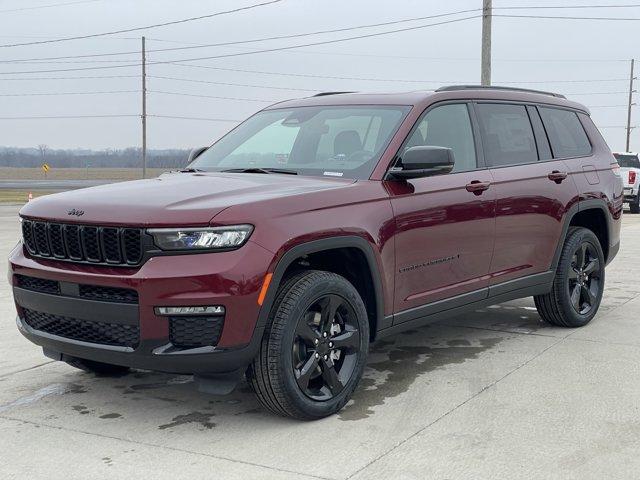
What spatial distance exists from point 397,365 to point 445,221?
110 cm

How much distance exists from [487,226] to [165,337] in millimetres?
2549

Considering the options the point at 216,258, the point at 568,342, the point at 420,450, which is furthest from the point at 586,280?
the point at 216,258

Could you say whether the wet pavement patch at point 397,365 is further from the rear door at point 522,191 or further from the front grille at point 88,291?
the front grille at point 88,291

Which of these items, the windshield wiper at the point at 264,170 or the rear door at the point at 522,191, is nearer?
the windshield wiper at the point at 264,170

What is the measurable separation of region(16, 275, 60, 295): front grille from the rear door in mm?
2951

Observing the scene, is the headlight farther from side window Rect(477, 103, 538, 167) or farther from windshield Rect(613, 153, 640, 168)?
windshield Rect(613, 153, 640, 168)

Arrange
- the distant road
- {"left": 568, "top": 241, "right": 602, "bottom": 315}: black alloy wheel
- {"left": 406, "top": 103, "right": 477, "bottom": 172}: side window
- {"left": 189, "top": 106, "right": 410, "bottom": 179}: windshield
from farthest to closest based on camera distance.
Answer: the distant road < {"left": 568, "top": 241, "right": 602, "bottom": 315}: black alloy wheel < {"left": 406, "top": 103, "right": 477, "bottom": 172}: side window < {"left": 189, "top": 106, "right": 410, "bottom": 179}: windshield

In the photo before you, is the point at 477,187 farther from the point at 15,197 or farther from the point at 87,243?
the point at 15,197

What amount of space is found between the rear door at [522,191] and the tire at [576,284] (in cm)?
26

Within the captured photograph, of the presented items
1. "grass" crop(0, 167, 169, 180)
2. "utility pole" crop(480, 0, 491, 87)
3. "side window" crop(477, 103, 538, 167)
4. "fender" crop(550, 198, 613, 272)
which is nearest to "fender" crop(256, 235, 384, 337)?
"side window" crop(477, 103, 538, 167)

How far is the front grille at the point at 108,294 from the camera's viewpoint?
Answer: 13.4 feet

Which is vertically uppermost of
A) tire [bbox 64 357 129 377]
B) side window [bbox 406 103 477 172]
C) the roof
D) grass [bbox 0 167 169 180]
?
the roof

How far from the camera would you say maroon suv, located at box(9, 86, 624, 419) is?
13.3 feet

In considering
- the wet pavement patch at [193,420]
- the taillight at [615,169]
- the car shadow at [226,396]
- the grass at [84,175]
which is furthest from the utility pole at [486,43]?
the grass at [84,175]
